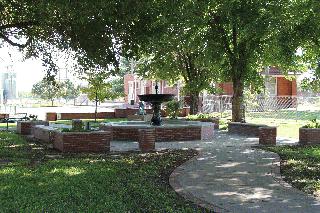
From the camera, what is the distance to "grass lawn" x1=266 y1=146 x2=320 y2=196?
9.09m

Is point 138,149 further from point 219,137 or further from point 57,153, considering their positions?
point 219,137

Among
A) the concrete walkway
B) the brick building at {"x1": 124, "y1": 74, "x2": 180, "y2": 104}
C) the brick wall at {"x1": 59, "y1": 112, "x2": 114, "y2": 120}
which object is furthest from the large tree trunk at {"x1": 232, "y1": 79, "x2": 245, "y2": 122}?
the brick building at {"x1": 124, "y1": 74, "x2": 180, "y2": 104}

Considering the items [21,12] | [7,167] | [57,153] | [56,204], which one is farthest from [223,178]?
[21,12]

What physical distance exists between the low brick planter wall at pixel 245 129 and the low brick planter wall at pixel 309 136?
9.12 ft

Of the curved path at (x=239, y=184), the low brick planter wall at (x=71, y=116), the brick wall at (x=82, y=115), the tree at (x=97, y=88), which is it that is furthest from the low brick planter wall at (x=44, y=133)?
the brick wall at (x=82, y=115)

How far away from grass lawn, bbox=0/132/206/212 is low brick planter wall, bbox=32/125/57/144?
2.52m

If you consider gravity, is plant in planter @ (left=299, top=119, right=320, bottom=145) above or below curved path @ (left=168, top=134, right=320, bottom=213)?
above

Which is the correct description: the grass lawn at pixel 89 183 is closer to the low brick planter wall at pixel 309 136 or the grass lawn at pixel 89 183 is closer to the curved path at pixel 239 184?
the curved path at pixel 239 184

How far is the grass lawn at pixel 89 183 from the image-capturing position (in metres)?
7.04

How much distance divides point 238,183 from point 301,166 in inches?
110

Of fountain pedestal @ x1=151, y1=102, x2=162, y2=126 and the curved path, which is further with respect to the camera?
fountain pedestal @ x1=151, y1=102, x2=162, y2=126

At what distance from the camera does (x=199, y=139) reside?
685 inches

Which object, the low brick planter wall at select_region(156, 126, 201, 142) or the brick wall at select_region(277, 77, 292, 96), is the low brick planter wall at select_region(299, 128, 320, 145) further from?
the brick wall at select_region(277, 77, 292, 96)

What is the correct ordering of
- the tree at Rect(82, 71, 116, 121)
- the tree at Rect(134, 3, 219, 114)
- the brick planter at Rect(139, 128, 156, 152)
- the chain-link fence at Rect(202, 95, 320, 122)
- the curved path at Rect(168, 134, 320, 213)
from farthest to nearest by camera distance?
Result: the chain-link fence at Rect(202, 95, 320, 122), the tree at Rect(82, 71, 116, 121), the tree at Rect(134, 3, 219, 114), the brick planter at Rect(139, 128, 156, 152), the curved path at Rect(168, 134, 320, 213)
